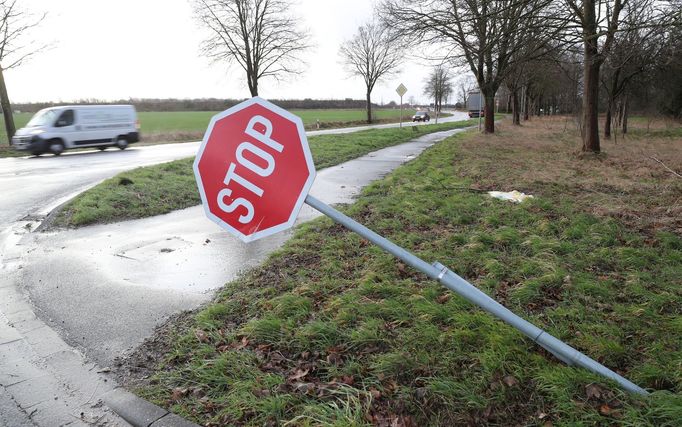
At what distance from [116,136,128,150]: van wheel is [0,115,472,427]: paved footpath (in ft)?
50.2

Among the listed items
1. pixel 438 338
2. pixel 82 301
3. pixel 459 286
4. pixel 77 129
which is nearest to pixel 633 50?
pixel 438 338

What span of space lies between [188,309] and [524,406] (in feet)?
9.88

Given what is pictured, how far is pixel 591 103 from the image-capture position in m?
13.9

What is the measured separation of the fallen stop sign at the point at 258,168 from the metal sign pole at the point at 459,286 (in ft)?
0.46

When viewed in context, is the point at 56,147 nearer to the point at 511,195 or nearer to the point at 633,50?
the point at 511,195

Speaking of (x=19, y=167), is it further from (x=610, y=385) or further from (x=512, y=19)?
(x=610, y=385)

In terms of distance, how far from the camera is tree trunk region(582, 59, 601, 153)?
1341cm

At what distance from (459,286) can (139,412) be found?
6.79 ft

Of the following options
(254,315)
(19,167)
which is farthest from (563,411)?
(19,167)

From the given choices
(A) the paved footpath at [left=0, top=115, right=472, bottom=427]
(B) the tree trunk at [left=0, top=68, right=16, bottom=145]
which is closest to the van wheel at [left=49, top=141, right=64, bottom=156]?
(B) the tree trunk at [left=0, top=68, right=16, bottom=145]

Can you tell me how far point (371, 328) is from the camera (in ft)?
11.1

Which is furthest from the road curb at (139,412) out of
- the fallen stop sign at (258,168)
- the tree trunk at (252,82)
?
the tree trunk at (252,82)

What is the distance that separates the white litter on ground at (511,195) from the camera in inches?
297

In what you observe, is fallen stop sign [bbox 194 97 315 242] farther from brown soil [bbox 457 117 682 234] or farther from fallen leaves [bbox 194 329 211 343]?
brown soil [bbox 457 117 682 234]
